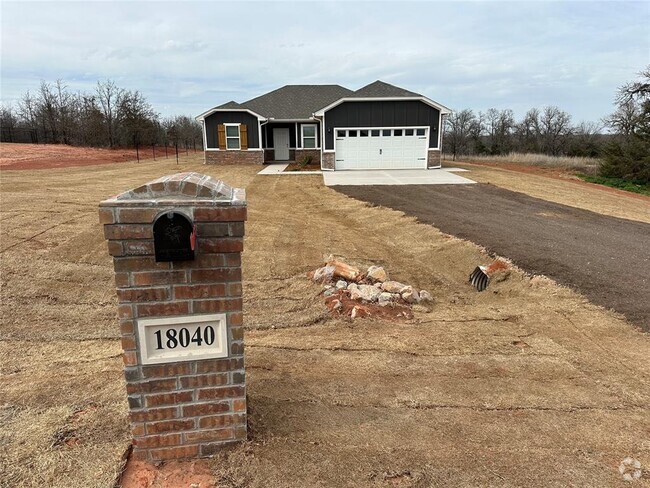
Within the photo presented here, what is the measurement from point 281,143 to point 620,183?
1836cm

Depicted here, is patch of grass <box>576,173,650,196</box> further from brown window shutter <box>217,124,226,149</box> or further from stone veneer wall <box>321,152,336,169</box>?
brown window shutter <box>217,124,226,149</box>

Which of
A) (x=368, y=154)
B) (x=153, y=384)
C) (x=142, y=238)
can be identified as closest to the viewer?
(x=142, y=238)

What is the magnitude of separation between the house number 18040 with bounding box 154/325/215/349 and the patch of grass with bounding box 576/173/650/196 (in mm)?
21789

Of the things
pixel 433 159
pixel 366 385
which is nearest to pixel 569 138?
pixel 433 159

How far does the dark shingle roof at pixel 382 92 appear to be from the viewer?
2142 cm

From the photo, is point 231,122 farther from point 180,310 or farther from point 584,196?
point 180,310

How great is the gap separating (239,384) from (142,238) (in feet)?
3.06

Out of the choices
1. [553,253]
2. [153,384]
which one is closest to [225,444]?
[153,384]

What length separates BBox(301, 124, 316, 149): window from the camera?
85.5ft

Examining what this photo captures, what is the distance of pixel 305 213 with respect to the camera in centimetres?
1187

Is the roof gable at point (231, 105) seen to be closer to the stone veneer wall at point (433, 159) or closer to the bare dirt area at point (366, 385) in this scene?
the stone veneer wall at point (433, 159)

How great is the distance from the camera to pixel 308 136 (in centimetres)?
2623

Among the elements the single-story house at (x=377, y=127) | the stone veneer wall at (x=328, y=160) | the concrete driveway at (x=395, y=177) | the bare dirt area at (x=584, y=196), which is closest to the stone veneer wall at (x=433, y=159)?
the single-story house at (x=377, y=127)

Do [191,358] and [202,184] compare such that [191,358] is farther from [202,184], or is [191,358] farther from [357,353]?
[357,353]
